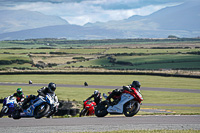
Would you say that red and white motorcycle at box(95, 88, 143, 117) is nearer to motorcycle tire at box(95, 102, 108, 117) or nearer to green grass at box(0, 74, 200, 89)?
motorcycle tire at box(95, 102, 108, 117)

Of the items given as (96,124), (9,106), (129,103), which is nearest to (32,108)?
(9,106)

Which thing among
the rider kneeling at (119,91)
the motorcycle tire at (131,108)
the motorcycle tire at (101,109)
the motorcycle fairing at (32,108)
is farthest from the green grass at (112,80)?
the motorcycle fairing at (32,108)

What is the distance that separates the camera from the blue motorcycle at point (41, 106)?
16.6m

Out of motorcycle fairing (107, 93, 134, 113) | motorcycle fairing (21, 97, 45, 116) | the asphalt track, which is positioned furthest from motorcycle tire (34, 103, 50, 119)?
motorcycle fairing (107, 93, 134, 113)

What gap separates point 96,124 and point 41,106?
4.84 m

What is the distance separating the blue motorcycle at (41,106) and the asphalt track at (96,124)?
181cm

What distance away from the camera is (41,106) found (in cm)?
1700

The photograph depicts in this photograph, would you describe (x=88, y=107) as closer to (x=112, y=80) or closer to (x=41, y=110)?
(x=41, y=110)

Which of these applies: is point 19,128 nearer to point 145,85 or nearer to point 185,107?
point 185,107

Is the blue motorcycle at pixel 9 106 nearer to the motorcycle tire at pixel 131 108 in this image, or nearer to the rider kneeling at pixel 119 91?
the rider kneeling at pixel 119 91

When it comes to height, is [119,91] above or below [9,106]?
above

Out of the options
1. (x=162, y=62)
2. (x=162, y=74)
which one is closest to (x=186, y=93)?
(x=162, y=74)

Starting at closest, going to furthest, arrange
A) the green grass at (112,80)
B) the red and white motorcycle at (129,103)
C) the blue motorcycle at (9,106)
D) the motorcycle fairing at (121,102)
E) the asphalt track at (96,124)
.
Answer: the red and white motorcycle at (129,103)
the motorcycle fairing at (121,102)
the asphalt track at (96,124)
the blue motorcycle at (9,106)
the green grass at (112,80)

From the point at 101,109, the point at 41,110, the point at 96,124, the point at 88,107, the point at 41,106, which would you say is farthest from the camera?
the point at 88,107
